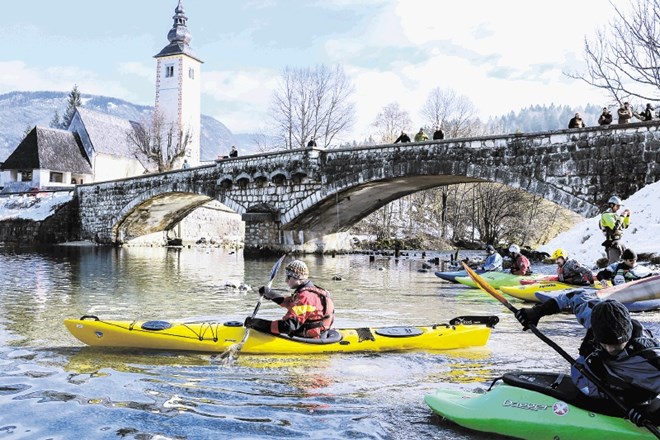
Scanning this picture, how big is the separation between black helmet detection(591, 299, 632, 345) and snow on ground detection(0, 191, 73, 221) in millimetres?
36443

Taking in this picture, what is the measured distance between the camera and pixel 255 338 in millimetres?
6566

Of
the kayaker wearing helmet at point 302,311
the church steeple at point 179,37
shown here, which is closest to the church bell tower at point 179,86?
the church steeple at point 179,37

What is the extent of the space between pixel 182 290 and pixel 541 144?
11163 mm

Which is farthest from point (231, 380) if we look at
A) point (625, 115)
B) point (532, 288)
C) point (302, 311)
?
point (625, 115)

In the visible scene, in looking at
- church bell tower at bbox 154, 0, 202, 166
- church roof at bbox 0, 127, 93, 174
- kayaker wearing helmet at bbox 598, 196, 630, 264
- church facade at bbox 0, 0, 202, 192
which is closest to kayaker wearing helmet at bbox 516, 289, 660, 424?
kayaker wearing helmet at bbox 598, 196, 630, 264

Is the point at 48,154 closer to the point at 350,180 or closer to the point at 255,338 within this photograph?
the point at 350,180

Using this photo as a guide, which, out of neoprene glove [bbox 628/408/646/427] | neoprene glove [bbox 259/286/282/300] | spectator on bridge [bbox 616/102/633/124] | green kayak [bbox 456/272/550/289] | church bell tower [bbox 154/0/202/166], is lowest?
neoprene glove [bbox 628/408/646/427]

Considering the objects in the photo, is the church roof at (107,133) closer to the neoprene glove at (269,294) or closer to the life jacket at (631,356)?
the neoprene glove at (269,294)

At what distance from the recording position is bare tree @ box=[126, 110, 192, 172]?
4962 centimetres

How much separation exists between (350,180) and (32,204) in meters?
23.6

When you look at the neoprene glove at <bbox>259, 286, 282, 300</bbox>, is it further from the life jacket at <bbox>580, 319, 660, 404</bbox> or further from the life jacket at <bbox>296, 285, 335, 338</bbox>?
the life jacket at <bbox>580, 319, 660, 404</bbox>

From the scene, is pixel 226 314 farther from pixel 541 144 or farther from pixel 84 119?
pixel 84 119

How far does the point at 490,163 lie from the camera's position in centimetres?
1888

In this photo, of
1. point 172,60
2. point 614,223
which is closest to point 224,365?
point 614,223
